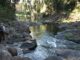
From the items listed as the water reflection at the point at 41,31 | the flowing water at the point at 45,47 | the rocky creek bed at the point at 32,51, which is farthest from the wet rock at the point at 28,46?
the water reflection at the point at 41,31

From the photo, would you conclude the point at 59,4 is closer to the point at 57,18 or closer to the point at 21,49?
the point at 57,18

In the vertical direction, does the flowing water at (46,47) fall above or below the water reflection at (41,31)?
above

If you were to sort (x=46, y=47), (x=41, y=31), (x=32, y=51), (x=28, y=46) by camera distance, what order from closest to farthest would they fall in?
(x=32, y=51)
(x=28, y=46)
(x=46, y=47)
(x=41, y=31)

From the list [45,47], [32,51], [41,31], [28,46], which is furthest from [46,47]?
[41,31]

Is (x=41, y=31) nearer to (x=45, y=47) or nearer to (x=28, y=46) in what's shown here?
(x=45, y=47)

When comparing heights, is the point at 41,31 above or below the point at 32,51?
below

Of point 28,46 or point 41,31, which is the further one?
point 41,31

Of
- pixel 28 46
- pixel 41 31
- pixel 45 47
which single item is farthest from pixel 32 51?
pixel 41 31

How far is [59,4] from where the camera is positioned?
63656 mm

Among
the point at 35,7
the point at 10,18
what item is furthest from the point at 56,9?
the point at 10,18

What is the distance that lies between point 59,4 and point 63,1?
10.1 ft

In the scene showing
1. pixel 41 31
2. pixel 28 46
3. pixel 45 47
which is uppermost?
pixel 28 46

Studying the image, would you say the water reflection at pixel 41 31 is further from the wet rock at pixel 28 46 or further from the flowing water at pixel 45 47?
the wet rock at pixel 28 46

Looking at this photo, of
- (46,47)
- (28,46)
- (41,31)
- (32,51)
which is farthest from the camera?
(41,31)
